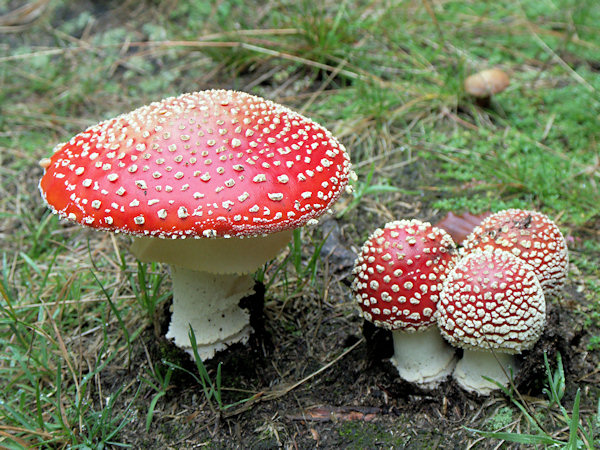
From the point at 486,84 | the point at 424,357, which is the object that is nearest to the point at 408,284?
the point at 424,357

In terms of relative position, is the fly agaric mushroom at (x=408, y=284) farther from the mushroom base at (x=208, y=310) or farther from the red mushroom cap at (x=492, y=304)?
the mushroom base at (x=208, y=310)

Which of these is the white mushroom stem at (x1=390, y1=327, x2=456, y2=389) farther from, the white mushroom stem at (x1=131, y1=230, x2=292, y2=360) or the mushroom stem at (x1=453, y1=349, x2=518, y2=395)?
the white mushroom stem at (x1=131, y1=230, x2=292, y2=360)

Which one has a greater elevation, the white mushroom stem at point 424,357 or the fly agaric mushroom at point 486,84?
the fly agaric mushroom at point 486,84

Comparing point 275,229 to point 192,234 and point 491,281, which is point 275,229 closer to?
point 192,234

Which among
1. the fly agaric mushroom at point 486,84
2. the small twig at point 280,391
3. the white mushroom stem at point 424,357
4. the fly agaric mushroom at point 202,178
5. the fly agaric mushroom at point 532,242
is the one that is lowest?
the small twig at point 280,391

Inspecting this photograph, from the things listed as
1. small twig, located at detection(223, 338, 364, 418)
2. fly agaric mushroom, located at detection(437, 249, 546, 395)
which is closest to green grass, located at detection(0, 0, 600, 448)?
small twig, located at detection(223, 338, 364, 418)

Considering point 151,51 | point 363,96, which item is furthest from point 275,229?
point 151,51

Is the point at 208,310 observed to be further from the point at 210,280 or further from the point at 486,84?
the point at 486,84

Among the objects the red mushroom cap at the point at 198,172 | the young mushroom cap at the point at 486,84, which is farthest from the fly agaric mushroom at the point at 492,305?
the young mushroom cap at the point at 486,84
